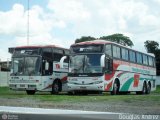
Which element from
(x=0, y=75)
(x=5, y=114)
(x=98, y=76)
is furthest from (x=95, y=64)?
(x=0, y=75)

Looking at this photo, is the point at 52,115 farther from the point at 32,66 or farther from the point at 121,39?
the point at 121,39

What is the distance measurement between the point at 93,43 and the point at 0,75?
32.2 metres

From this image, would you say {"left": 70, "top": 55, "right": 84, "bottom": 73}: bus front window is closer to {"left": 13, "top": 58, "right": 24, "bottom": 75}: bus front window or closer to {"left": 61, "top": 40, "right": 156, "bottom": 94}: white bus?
{"left": 61, "top": 40, "right": 156, "bottom": 94}: white bus

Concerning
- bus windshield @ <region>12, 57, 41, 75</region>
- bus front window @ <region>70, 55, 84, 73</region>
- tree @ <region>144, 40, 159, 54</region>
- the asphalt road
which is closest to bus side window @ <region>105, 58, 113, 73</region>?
bus front window @ <region>70, 55, 84, 73</region>

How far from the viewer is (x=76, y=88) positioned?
2523cm

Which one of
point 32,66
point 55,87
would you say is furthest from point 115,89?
point 32,66

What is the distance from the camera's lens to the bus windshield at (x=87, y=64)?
81.0ft

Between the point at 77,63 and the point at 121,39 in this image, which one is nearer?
the point at 77,63

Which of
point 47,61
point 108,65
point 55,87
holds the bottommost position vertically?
point 55,87

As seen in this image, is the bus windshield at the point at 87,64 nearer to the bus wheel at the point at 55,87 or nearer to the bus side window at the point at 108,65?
the bus side window at the point at 108,65

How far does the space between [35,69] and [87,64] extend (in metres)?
3.80

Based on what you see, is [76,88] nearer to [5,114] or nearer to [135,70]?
[135,70]

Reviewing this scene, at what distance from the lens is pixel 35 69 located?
26906 millimetres

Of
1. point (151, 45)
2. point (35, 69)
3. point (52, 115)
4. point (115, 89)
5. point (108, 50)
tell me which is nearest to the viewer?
point (52, 115)
